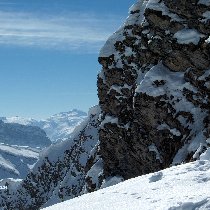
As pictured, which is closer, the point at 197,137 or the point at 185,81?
the point at 197,137

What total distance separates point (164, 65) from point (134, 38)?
7784 millimetres

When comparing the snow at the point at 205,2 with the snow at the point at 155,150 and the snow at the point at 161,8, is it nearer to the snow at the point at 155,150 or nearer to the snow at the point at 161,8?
the snow at the point at 161,8

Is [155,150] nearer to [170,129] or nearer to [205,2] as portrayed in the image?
[170,129]

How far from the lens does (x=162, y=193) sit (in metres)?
13.0

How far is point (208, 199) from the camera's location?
11023 mm

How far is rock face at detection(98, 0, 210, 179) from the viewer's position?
4125 cm

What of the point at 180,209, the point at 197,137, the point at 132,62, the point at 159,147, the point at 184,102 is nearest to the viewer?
the point at 180,209

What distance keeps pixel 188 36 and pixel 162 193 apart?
110 ft

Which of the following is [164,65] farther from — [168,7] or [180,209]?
[180,209]

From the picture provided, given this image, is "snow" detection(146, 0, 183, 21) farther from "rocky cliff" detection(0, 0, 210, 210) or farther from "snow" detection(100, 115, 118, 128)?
"snow" detection(100, 115, 118, 128)

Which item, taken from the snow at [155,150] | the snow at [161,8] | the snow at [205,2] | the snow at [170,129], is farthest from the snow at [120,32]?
the snow at [155,150]

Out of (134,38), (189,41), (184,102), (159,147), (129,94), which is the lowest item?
(159,147)

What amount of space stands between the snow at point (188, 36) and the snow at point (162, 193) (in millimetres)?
28584

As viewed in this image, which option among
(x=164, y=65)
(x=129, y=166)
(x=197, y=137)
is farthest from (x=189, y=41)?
(x=129, y=166)
